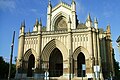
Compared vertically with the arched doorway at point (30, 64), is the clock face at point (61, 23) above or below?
above

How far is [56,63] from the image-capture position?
45.4 metres

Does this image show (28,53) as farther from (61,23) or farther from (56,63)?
(61,23)

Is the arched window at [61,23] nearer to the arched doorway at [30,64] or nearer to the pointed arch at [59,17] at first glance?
the pointed arch at [59,17]

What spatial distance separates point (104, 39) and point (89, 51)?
45.9ft

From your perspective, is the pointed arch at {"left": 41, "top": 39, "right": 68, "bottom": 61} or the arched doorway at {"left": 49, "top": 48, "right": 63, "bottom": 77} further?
the arched doorway at {"left": 49, "top": 48, "right": 63, "bottom": 77}

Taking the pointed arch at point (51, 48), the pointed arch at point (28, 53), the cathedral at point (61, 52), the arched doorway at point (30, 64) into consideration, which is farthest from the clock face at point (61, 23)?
the arched doorway at point (30, 64)

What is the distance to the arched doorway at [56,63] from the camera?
1748 inches

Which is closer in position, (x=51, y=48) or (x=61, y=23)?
(x=51, y=48)

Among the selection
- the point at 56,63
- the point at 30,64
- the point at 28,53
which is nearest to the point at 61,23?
the point at 56,63

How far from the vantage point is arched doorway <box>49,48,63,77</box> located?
44.4 m

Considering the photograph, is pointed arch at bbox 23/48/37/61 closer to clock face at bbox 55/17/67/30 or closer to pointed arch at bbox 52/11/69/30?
pointed arch at bbox 52/11/69/30

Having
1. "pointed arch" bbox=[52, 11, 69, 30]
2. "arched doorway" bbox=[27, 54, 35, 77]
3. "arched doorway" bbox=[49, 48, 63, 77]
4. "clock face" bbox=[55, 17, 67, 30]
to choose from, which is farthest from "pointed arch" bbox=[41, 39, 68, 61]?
"clock face" bbox=[55, 17, 67, 30]

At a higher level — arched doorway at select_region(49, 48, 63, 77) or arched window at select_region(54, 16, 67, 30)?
arched window at select_region(54, 16, 67, 30)

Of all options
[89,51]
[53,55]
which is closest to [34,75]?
[53,55]
